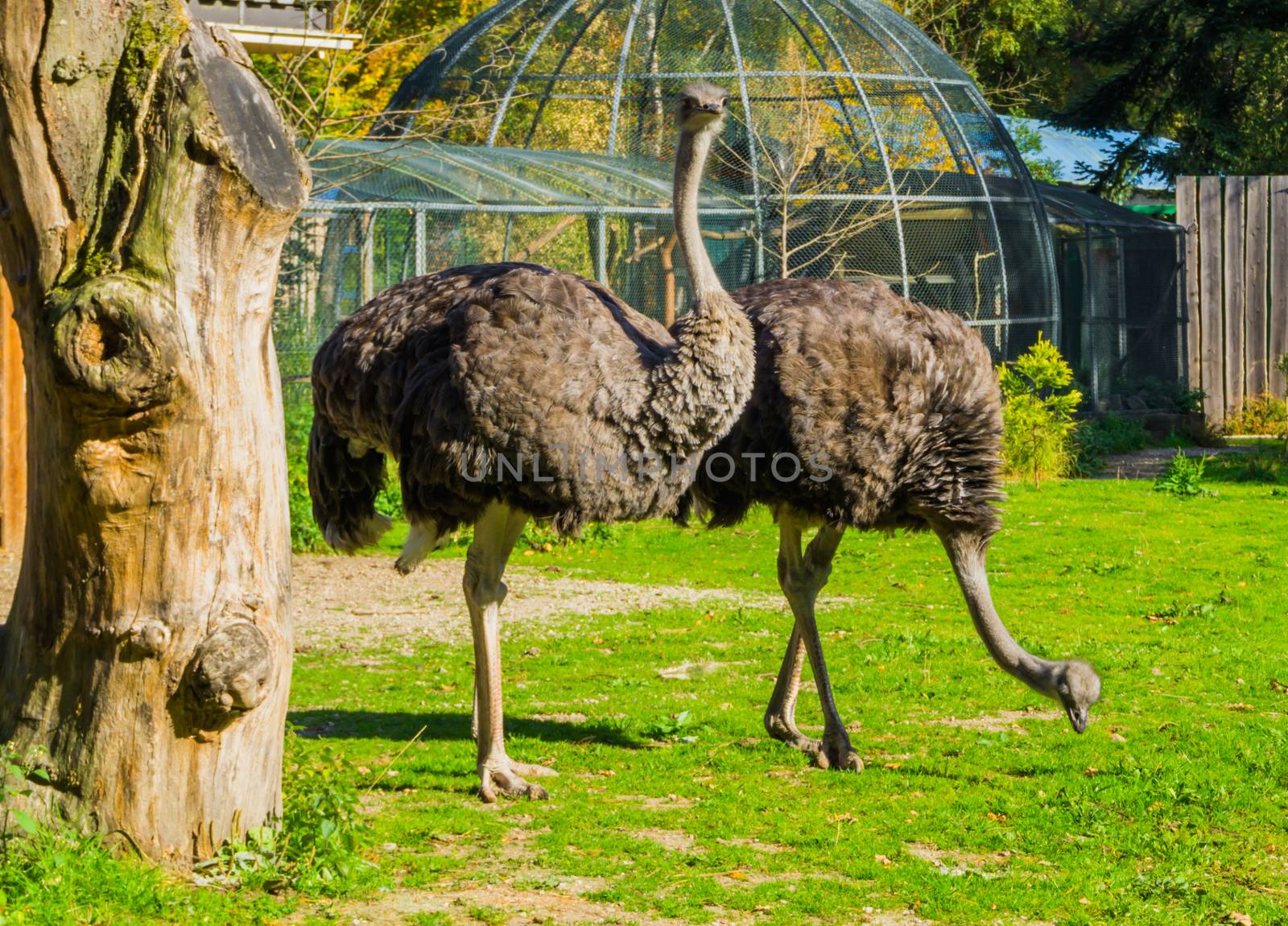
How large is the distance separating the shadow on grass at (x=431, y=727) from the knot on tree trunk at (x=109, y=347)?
9.42 feet

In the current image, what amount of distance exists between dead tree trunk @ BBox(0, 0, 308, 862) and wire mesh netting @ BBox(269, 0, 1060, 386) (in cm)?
946

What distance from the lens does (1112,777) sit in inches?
259

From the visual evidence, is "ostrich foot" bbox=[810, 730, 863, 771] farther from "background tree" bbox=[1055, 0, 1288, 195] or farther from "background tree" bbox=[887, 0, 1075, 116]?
"background tree" bbox=[887, 0, 1075, 116]

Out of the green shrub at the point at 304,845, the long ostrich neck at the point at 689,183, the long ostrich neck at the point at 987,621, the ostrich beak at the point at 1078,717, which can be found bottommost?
the green shrub at the point at 304,845

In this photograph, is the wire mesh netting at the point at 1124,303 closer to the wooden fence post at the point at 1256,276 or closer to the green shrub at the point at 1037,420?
the wooden fence post at the point at 1256,276

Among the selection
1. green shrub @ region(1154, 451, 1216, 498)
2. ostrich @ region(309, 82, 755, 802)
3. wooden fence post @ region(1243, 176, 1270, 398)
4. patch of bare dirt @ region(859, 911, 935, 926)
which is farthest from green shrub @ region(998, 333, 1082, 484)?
patch of bare dirt @ region(859, 911, 935, 926)

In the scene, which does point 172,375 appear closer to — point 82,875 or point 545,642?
point 82,875

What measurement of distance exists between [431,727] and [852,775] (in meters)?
2.00

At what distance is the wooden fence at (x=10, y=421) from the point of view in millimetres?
10273

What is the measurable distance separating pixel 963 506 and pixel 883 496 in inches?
12.9

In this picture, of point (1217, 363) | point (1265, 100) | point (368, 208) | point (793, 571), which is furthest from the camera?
point (1265, 100)

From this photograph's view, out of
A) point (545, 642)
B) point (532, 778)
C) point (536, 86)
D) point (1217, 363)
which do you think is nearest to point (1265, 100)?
point (1217, 363)

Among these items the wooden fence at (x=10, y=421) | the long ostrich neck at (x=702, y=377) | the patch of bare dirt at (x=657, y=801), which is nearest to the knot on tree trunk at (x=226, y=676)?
the long ostrich neck at (x=702, y=377)

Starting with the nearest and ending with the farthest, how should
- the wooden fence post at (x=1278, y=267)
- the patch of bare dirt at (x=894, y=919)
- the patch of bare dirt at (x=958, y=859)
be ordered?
the patch of bare dirt at (x=894, y=919)
the patch of bare dirt at (x=958, y=859)
the wooden fence post at (x=1278, y=267)
